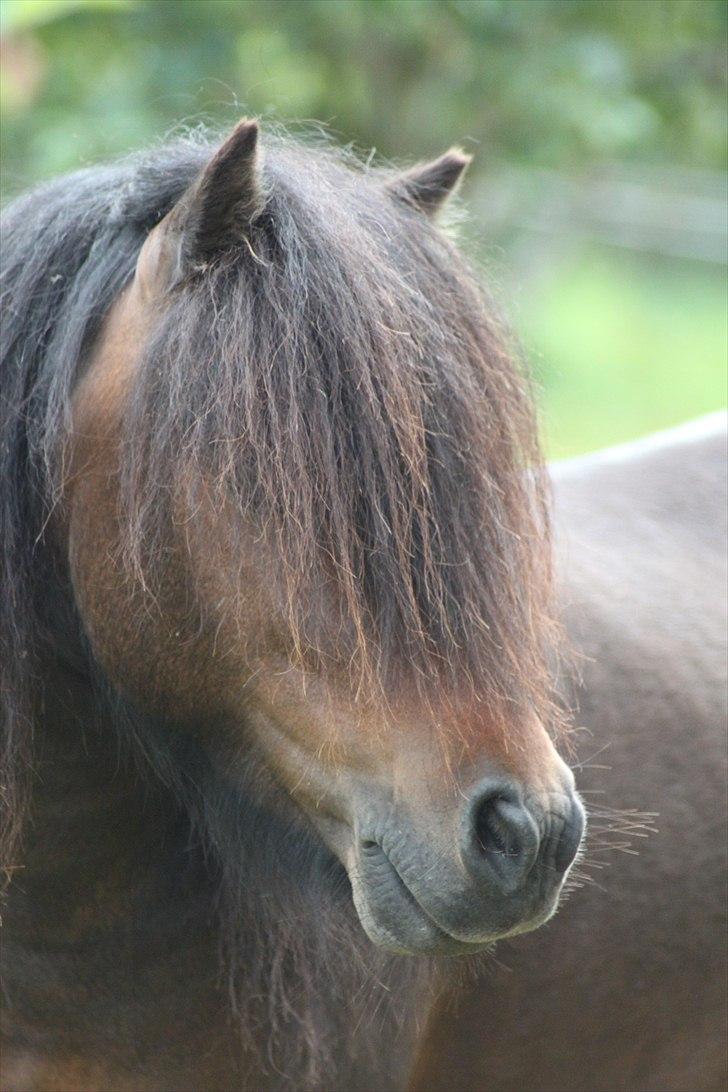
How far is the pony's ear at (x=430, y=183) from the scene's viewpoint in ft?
A: 5.45

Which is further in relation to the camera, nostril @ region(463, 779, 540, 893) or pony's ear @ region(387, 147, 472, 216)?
pony's ear @ region(387, 147, 472, 216)

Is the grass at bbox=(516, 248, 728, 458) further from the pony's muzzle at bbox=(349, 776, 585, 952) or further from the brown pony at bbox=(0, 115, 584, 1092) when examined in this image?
the pony's muzzle at bbox=(349, 776, 585, 952)

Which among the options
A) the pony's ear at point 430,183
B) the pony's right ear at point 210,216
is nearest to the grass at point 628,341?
the pony's ear at point 430,183

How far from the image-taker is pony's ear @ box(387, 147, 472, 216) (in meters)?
1.66

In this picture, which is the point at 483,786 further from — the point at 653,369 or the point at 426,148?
the point at 653,369

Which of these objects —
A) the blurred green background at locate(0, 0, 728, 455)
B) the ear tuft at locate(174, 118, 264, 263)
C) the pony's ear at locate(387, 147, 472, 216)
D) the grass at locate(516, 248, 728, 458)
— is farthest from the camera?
the grass at locate(516, 248, 728, 458)

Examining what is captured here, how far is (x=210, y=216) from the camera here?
1.42 meters

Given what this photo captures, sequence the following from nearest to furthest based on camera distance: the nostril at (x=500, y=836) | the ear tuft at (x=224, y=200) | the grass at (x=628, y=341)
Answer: the nostril at (x=500, y=836)
the ear tuft at (x=224, y=200)
the grass at (x=628, y=341)

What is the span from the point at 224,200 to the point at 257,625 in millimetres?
446

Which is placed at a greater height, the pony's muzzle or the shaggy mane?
the shaggy mane

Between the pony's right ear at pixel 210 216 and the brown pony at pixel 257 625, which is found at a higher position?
the pony's right ear at pixel 210 216

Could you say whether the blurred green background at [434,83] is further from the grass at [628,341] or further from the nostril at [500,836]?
the nostril at [500,836]

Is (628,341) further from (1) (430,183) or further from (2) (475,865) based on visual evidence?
(2) (475,865)

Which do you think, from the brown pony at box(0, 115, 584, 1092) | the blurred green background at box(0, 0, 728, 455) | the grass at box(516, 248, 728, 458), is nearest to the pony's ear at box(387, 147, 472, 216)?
the brown pony at box(0, 115, 584, 1092)
